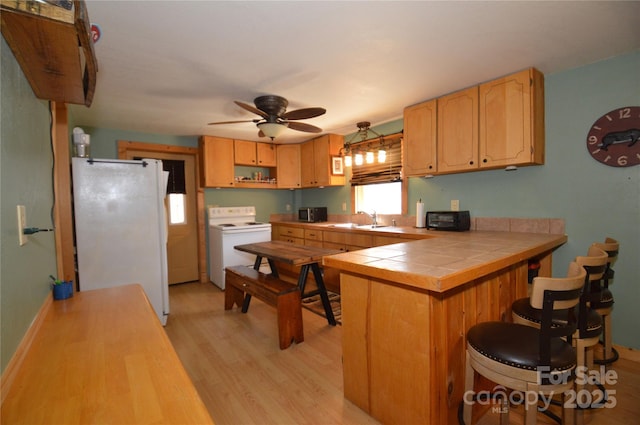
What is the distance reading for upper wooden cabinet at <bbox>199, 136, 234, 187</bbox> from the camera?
4398 mm

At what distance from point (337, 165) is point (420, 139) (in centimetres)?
167

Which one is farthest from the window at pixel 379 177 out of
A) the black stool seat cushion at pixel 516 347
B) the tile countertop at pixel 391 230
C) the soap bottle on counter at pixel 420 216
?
the black stool seat cushion at pixel 516 347

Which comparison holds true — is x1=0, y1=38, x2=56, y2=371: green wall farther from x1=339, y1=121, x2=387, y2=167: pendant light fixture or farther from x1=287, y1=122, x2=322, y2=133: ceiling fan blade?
x1=339, y1=121, x2=387, y2=167: pendant light fixture

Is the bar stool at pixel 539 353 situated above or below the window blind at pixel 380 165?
below

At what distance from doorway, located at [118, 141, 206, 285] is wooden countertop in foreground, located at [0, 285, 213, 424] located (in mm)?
3418

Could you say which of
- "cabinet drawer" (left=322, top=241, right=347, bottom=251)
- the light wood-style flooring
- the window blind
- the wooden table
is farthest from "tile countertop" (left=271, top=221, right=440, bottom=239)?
the light wood-style flooring

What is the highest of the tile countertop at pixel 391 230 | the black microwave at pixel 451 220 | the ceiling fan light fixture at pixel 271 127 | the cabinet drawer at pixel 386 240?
the ceiling fan light fixture at pixel 271 127

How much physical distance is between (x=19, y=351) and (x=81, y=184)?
2.15m

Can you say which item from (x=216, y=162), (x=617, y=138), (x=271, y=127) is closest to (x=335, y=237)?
(x=271, y=127)

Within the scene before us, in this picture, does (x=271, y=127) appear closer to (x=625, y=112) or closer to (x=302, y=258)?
(x=302, y=258)

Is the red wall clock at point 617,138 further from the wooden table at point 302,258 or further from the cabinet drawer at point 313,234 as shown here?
the cabinet drawer at point 313,234

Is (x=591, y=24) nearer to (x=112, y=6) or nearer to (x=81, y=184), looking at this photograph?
(x=112, y=6)

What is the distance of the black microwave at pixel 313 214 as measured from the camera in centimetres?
481

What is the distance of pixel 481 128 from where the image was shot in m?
2.69
